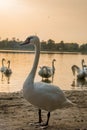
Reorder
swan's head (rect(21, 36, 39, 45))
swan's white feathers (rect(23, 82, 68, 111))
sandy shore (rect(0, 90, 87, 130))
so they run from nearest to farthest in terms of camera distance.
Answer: swan's white feathers (rect(23, 82, 68, 111)) → sandy shore (rect(0, 90, 87, 130)) → swan's head (rect(21, 36, 39, 45))

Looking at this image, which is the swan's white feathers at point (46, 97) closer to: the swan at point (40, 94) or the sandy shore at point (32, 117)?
the swan at point (40, 94)

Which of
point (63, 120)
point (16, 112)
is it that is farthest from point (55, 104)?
point (16, 112)

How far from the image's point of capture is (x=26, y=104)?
12.5 meters

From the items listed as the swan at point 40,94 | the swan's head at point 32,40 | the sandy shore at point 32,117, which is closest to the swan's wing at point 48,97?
the swan at point 40,94

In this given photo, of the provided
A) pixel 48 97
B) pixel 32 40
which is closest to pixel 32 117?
pixel 48 97

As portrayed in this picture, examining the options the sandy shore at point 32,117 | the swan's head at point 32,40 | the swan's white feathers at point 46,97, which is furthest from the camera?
the swan's head at point 32,40

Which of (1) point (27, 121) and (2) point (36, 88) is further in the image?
(1) point (27, 121)

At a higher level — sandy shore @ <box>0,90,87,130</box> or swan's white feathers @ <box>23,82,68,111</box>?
swan's white feathers @ <box>23,82,68,111</box>

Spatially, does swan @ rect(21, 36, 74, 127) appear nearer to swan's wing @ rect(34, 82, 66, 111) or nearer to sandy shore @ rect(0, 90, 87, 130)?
swan's wing @ rect(34, 82, 66, 111)

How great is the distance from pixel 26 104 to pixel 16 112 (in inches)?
70.2

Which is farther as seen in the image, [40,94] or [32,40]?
[32,40]

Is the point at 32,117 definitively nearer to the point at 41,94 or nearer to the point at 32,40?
the point at 41,94

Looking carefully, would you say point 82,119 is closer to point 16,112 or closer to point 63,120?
point 63,120

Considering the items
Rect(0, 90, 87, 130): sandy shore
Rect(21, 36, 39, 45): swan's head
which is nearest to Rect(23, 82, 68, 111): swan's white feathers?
Rect(0, 90, 87, 130): sandy shore
